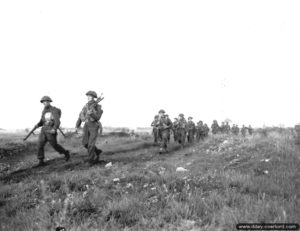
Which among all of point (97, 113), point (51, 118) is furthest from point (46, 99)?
point (97, 113)

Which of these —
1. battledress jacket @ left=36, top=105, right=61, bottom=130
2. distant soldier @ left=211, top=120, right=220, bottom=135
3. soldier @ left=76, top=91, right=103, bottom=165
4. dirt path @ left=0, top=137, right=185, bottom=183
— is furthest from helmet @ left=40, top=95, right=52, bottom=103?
distant soldier @ left=211, top=120, right=220, bottom=135

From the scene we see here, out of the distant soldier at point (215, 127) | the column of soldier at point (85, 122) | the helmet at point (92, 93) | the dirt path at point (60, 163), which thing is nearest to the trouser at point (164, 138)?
the dirt path at point (60, 163)

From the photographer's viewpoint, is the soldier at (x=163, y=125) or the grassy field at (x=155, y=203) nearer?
the grassy field at (x=155, y=203)

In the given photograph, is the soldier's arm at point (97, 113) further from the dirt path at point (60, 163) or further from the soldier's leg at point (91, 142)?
the dirt path at point (60, 163)

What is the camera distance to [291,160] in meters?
6.40

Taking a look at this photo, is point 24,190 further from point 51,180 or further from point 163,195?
point 163,195

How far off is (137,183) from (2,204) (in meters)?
2.37

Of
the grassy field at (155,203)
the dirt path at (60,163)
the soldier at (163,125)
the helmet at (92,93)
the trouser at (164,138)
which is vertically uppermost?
the helmet at (92,93)

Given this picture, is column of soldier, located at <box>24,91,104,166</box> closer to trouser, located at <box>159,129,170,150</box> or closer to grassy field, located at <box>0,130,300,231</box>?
grassy field, located at <box>0,130,300,231</box>

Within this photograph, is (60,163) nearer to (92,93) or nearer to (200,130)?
(92,93)

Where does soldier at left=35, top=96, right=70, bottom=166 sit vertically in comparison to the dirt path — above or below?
above

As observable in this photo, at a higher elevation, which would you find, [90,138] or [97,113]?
[97,113]

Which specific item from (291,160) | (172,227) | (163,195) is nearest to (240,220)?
(172,227)

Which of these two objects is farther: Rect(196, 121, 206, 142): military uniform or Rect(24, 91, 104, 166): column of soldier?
Rect(196, 121, 206, 142): military uniform
